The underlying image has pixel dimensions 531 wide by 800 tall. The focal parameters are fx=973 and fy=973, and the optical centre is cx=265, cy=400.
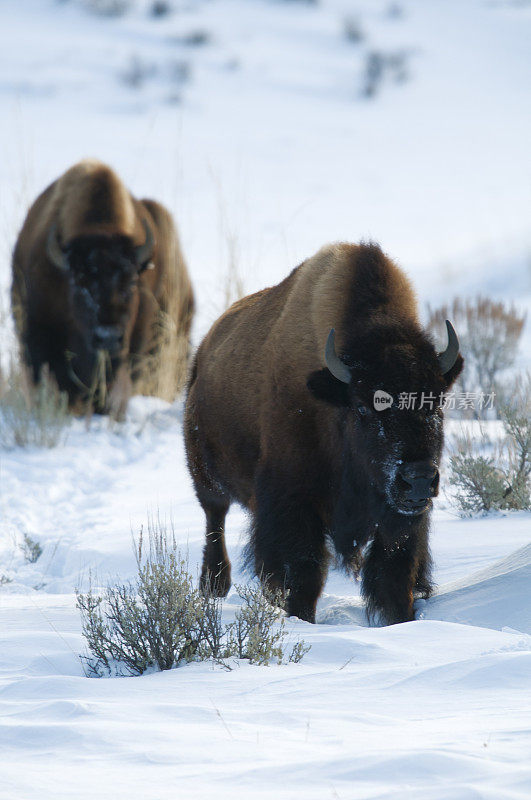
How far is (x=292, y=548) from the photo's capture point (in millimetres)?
4402

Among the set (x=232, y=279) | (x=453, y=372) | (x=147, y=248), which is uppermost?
(x=453, y=372)

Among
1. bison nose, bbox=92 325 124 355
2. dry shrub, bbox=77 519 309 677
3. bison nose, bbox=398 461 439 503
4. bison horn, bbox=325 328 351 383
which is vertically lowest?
bison nose, bbox=92 325 124 355

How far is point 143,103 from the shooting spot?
37125 millimetres

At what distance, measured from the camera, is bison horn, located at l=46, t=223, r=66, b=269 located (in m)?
9.87

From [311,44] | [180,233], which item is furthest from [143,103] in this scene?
[180,233]

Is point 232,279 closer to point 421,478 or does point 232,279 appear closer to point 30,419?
point 30,419

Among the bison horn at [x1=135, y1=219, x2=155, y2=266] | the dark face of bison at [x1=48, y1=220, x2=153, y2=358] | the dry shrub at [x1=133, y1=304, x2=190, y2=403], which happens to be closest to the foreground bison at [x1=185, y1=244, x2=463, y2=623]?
the dark face of bison at [x1=48, y1=220, x2=153, y2=358]

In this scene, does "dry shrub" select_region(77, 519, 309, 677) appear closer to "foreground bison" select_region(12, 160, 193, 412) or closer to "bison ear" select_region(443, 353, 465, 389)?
"bison ear" select_region(443, 353, 465, 389)

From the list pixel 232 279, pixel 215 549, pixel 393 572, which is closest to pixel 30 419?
pixel 232 279

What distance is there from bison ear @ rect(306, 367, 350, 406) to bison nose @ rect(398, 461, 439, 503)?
556 mm

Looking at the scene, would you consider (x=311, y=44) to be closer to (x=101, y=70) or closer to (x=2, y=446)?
(x=101, y=70)

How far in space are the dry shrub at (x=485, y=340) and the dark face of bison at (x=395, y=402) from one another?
7.85 meters

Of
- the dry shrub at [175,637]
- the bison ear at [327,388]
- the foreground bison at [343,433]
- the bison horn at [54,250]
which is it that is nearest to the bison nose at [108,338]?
the bison horn at [54,250]

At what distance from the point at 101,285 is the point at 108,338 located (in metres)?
0.53
